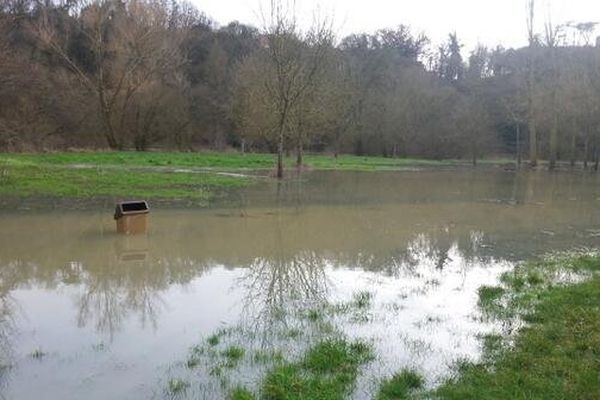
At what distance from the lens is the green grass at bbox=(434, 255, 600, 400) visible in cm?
530

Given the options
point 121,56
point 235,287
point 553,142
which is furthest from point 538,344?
point 553,142

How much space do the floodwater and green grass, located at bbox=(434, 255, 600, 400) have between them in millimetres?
391

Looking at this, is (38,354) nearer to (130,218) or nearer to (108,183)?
(130,218)

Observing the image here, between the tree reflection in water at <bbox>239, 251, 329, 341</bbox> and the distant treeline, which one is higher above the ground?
the distant treeline

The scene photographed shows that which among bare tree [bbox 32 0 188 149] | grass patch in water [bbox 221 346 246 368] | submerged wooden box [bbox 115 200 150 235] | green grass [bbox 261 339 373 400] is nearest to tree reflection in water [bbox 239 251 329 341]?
grass patch in water [bbox 221 346 246 368]

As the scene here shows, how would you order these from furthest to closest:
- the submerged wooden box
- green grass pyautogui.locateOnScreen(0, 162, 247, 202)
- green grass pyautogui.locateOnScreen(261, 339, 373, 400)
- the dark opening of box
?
green grass pyautogui.locateOnScreen(0, 162, 247, 202) < the dark opening of box < the submerged wooden box < green grass pyautogui.locateOnScreen(261, 339, 373, 400)

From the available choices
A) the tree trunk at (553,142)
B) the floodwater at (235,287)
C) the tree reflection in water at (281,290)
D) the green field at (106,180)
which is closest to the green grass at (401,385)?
the floodwater at (235,287)

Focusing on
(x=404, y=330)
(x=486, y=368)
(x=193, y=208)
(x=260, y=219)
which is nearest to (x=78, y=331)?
(x=404, y=330)

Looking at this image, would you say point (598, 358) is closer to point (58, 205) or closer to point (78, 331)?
point (78, 331)

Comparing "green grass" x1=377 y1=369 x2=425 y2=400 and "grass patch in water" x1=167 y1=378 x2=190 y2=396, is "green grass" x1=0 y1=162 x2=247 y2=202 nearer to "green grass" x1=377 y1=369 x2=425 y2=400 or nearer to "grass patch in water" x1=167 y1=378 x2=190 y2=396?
"grass patch in water" x1=167 y1=378 x2=190 y2=396

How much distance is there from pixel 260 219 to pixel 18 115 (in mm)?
27528

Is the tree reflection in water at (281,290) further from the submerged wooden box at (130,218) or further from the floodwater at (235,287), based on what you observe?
the submerged wooden box at (130,218)

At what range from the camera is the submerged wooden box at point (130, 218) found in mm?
13250

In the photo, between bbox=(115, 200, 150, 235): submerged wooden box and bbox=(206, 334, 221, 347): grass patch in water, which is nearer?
bbox=(206, 334, 221, 347): grass patch in water
